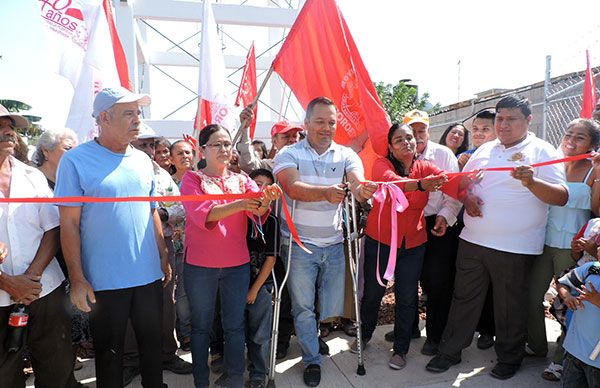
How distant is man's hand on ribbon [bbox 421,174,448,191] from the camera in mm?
3208

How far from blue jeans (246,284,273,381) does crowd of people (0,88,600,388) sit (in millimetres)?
11

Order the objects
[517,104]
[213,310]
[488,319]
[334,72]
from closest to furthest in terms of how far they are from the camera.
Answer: [213,310]
[517,104]
[488,319]
[334,72]

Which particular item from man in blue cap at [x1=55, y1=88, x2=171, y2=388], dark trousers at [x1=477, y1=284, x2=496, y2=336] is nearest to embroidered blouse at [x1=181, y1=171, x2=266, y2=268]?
man in blue cap at [x1=55, y1=88, x2=171, y2=388]

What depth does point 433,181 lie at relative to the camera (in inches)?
127

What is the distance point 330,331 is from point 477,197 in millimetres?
2084

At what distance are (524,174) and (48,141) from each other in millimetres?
3715

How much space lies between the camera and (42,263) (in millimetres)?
2529

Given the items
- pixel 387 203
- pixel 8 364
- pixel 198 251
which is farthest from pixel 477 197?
pixel 8 364

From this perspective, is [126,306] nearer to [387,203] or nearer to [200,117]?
[387,203]

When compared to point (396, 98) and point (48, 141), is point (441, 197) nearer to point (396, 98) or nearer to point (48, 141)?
point (48, 141)

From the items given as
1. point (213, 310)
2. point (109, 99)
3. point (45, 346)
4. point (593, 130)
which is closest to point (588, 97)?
point (593, 130)

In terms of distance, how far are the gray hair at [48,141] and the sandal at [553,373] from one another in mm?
4443

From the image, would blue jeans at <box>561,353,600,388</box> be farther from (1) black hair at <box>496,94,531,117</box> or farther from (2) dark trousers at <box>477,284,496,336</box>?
(1) black hair at <box>496,94,531,117</box>

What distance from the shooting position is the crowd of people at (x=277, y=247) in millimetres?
2537
